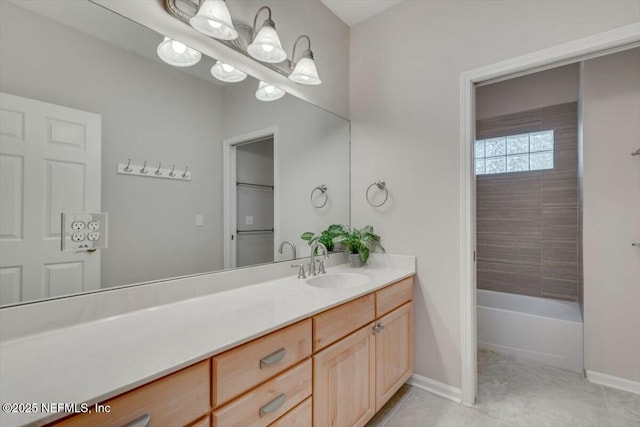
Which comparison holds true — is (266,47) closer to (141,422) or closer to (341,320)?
(341,320)

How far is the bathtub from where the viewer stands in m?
2.19

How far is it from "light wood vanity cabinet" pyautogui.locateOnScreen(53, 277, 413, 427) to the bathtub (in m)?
1.13

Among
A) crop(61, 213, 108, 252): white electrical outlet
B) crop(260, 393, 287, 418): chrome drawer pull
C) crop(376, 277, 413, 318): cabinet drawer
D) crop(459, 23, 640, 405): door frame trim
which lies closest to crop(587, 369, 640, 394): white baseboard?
crop(459, 23, 640, 405): door frame trim

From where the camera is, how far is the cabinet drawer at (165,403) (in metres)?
0.64

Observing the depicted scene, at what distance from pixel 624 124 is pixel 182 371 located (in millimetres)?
2872

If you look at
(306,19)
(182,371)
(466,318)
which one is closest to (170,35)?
(306,19)

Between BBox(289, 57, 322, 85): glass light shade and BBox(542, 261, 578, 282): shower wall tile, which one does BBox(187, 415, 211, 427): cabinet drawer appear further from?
BBox(542, 261, 578, 282): shower wall tile

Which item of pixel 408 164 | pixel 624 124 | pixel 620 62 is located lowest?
pixel 408 164

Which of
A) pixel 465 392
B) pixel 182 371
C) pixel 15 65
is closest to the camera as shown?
pixel 182 371

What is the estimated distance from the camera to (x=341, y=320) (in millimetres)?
1328

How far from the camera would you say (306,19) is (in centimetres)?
201

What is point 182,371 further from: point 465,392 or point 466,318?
point 465,392

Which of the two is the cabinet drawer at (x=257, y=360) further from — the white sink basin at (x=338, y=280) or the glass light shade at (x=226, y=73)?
the glass light shade at (x=226, y=73)

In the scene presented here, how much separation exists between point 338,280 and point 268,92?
1239mm
